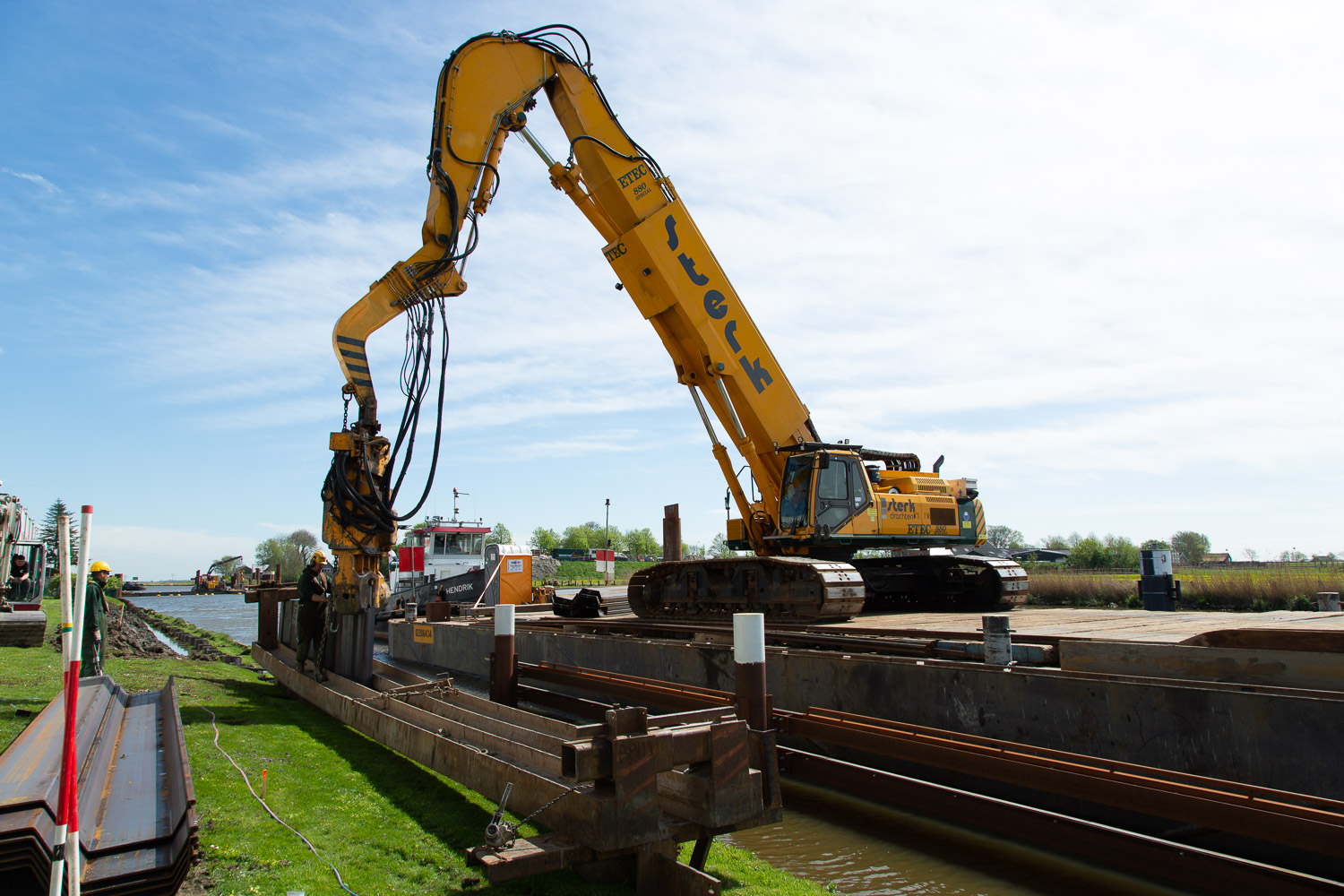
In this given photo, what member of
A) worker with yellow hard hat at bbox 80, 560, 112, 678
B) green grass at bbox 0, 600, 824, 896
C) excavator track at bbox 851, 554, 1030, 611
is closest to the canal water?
green grass at bbox 0, 600, 824, 896

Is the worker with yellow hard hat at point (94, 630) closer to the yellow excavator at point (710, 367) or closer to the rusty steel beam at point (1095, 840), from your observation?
the yellow excavator at point (710, 367)

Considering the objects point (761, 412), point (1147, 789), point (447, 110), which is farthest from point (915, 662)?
point (447, 110)

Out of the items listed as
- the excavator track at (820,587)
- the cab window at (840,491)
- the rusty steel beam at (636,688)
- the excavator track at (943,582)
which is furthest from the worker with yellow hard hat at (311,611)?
the excavator track at (943,582)

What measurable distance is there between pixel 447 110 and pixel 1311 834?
36.4 feet

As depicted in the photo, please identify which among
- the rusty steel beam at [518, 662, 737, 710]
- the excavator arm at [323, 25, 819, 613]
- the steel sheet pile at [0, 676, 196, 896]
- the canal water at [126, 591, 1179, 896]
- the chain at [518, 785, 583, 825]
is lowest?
the canal water at [126, 591, 1179, 896]

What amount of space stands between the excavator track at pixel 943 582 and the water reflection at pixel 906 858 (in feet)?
21.5

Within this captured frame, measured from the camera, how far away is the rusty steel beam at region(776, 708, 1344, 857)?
3791 mm

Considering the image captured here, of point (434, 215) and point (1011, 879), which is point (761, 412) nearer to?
point (434, 215)

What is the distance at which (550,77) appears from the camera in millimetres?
11594

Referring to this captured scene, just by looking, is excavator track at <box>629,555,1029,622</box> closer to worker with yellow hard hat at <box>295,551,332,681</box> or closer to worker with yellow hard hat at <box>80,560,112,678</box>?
worker with yellow hard hat at <box>295,551,332,681</box>

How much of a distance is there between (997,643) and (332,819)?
512 centimetres

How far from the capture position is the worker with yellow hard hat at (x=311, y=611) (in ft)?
32.4

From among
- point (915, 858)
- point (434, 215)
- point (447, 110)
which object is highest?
point (447, 110)

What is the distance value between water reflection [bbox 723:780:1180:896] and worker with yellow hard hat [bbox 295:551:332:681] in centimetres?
638
